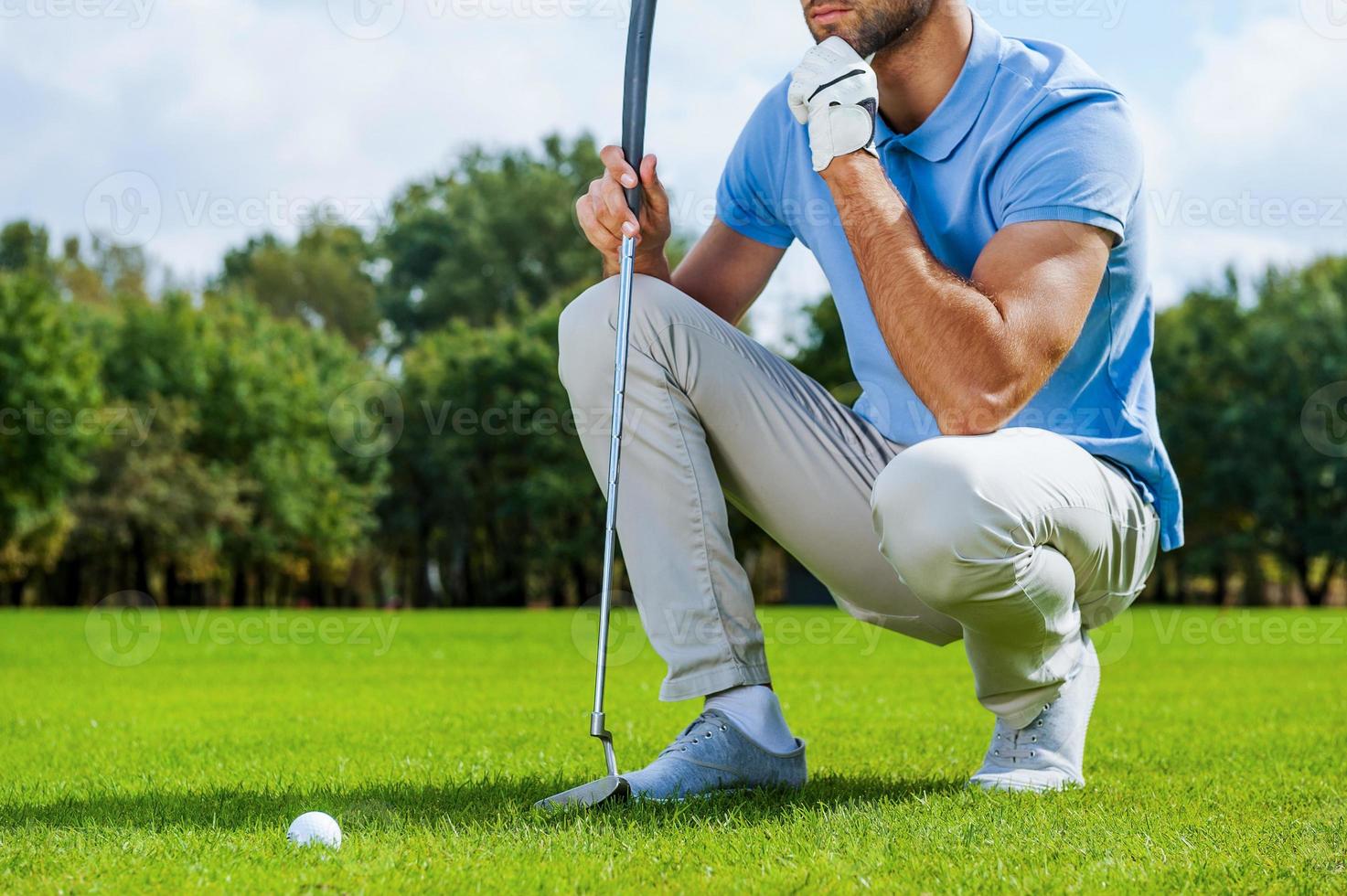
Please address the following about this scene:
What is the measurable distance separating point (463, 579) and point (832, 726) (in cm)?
3628

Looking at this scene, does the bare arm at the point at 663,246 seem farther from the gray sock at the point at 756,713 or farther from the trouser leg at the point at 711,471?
the gray sock at the point at 756,713

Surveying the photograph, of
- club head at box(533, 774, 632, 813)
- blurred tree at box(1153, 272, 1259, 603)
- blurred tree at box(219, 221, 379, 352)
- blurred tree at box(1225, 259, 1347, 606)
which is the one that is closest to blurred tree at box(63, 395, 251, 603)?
blurred tree at box(219, 221, 379, 352)

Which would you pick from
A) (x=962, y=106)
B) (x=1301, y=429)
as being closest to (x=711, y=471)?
(x=962, y=106)

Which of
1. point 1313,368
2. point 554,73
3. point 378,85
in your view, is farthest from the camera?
point 378,85

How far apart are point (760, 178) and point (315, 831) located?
221 centimetres

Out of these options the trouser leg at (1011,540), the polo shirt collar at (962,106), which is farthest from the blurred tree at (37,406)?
the trouser leg at (1011,540)

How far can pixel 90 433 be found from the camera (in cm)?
2973

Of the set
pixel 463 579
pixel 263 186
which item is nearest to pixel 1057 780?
pixel 263 186

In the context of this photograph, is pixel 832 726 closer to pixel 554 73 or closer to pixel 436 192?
pixel 554 73

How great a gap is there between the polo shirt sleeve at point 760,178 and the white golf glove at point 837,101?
2.20 feet

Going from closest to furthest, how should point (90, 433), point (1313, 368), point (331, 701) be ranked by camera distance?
point (331, 701) → point (90, 433) → point (1313, 368)

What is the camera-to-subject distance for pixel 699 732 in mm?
3029

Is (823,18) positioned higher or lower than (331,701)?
higher

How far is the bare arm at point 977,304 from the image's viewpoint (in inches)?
107
